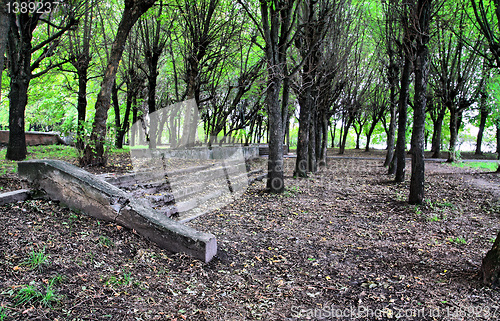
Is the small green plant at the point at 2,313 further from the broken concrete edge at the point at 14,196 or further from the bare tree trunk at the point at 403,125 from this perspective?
the bare tree trunk at the point at 403,125

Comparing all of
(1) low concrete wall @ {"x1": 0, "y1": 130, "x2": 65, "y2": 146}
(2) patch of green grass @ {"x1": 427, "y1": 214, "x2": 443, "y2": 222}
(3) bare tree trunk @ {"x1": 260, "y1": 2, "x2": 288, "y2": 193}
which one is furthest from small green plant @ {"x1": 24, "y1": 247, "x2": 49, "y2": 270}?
(1) low concrete wall @ {"x1": 0, "y1": 130, "x2": 65, "y2": 146}

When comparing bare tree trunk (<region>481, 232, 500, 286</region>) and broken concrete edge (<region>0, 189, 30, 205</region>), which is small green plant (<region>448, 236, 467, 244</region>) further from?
broken concrete edge (<region>0, 189, 30, 205</region>)

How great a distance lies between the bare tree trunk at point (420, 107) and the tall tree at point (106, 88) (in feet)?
19.6

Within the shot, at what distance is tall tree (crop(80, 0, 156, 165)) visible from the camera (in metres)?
6.48

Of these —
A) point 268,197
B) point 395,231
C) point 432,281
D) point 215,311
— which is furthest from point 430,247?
point 268,197

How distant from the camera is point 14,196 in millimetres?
3926

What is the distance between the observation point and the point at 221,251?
404 cm

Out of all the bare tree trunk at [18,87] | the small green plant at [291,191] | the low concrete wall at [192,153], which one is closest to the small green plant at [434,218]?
the small green plant at [291,191]

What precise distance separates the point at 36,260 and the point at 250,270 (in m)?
2.22

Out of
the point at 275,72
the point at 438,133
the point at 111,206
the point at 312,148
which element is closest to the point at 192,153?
the point at 275,72

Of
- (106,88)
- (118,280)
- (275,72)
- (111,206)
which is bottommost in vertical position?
(118,280)

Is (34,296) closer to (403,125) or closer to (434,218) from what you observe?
(434,218)

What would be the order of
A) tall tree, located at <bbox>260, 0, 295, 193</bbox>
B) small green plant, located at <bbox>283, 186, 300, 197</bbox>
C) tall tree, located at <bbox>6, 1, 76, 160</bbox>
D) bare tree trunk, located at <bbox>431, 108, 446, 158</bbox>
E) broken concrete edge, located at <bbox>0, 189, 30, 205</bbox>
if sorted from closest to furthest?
broken concrete edge, located at <bbox>0, 189, 30, 205</bbox> < tall tree, located at <bbox>260, 0, 295, 193</bbox> < tall tree, located at <bbox>6, 1, 76, 160</bbox> < small green plant, located at <bbox>283, 186, 300, 197</bbox> < bare tree trunk, located at <bbox>431, 108, 446, 158</bbox>

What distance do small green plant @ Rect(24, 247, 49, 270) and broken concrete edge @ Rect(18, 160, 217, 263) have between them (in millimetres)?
1080
